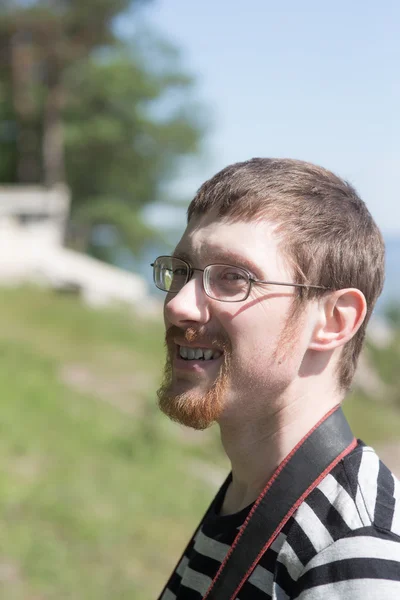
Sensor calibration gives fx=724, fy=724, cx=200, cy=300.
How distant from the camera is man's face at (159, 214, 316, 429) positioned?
4.63ft

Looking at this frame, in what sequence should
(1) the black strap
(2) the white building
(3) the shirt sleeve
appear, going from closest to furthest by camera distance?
(3) the shirt sleeve → (1) the black strap → (2) the white building

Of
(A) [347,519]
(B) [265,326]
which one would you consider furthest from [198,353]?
(A) [347,519]

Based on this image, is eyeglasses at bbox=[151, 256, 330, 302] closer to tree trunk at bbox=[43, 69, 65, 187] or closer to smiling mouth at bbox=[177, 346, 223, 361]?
smiling mouth at bbox=[177, 346, 223, 361]

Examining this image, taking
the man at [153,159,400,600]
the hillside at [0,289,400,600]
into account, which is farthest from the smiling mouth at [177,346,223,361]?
the hillside at [0,289,400,600]

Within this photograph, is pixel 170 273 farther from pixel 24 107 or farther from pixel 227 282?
pixel 24 107

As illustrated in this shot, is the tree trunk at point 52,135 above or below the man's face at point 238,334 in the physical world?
above

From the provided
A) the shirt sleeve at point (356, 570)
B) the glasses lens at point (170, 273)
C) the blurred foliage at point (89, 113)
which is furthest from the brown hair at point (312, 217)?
the blurred foliage at point (89, 113)

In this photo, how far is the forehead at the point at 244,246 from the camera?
4.63 feet

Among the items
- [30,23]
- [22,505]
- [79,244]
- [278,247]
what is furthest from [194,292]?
[79,244]

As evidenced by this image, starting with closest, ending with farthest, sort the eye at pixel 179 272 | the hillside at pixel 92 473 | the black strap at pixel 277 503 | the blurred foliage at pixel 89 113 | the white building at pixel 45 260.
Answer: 1. the black strap at pixel 277 503
2. the eye at pixel 179 272
3. the hillside at pixel 92 473
4. the white building at pixel 45 260
5. the blurred foliage at pixel 89 113

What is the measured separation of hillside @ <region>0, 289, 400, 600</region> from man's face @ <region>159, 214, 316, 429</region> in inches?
126

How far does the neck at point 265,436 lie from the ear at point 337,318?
12cm

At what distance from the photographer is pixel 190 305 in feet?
4.74

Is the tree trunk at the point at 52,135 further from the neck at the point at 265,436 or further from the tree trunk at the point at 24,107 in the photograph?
the neck at the point at 265,436
